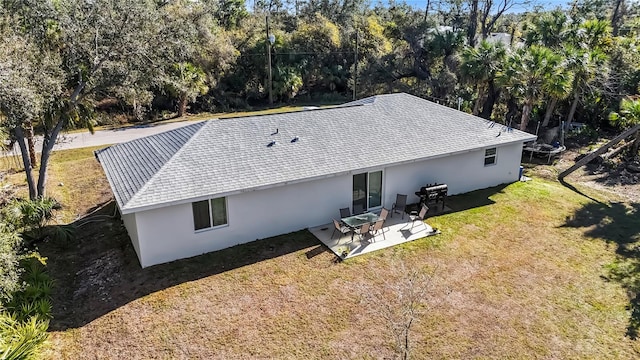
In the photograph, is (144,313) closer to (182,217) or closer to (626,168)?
(182,217)

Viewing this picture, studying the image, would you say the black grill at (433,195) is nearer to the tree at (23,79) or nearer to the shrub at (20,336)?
the shrub at (20,336)

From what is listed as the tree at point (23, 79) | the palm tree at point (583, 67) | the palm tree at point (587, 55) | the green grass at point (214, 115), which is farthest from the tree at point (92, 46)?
the palm tree at point (587, 55)

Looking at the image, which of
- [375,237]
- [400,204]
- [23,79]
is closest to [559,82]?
[400,204]

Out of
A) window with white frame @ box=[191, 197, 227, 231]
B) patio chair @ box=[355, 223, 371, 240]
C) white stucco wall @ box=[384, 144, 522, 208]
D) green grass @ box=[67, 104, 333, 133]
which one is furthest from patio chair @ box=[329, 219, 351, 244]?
green grass @ box=[67, 104, 333, 133]

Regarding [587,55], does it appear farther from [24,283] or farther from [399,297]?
[24,283]

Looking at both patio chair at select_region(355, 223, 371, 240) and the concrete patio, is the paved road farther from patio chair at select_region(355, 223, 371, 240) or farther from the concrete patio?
patio chair at select_region(355, 223, 371, 240)

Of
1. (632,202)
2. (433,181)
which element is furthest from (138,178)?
(632,202)
